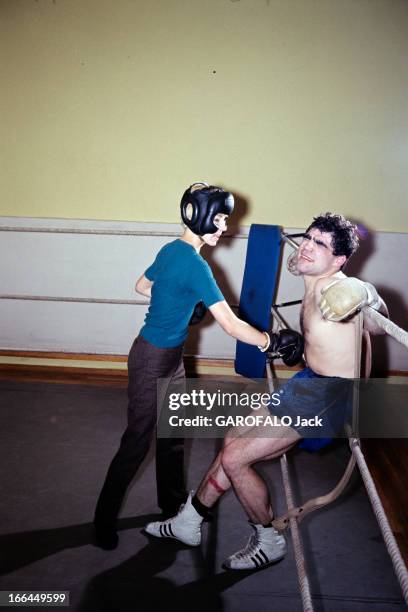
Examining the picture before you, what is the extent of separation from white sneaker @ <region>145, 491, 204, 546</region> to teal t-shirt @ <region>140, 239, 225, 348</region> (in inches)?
26.3

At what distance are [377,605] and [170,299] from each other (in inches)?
52.1

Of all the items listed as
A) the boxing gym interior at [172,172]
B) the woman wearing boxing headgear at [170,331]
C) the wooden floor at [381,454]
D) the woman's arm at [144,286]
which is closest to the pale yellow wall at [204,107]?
the boxing gym interior at [172,172]

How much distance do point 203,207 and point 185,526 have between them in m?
1.25

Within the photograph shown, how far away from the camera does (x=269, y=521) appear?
5.41 feet

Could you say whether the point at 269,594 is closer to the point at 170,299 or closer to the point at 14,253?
the point at 170,299

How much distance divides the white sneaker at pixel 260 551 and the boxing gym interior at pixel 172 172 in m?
0.72

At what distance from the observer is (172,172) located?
3236mm

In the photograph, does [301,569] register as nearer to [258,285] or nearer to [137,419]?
[137,419]

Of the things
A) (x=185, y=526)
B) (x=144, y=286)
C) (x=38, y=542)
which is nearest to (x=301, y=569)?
(x=185, y=526)

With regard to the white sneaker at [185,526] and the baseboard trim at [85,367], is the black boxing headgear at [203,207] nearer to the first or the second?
the white sneaker at [185,526]

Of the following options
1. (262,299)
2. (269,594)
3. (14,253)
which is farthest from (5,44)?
(269,594)

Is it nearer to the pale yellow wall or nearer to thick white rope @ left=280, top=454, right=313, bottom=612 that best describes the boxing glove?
thick white rope @ left=280, top=454, right=313, bottom=612

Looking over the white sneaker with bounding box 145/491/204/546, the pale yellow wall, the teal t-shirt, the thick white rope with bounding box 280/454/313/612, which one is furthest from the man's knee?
the pale yellow wall

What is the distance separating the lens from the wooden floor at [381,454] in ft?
6.73
